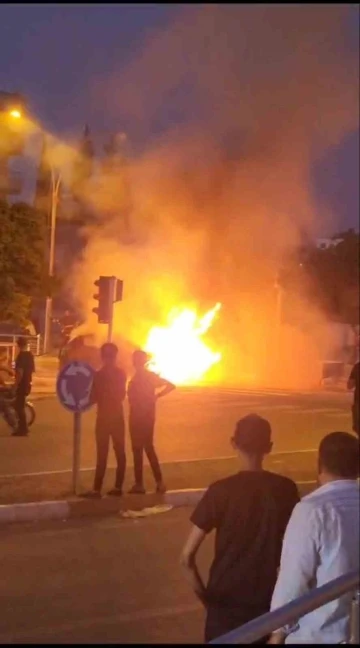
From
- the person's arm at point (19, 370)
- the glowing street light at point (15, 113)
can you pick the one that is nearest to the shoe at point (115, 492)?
the person's arm at point (19, 370)

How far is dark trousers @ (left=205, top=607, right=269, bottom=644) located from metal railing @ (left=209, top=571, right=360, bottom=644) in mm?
688

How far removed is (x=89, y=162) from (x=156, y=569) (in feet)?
67.1

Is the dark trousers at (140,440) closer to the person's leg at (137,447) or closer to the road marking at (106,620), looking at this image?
the person's leg at (137,447)

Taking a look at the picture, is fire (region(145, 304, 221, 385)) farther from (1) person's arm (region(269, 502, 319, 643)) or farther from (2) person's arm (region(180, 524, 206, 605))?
(1) person's arm (region(269, 502, 319, 643))

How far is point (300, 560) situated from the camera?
279 cm

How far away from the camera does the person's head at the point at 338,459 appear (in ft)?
9.77

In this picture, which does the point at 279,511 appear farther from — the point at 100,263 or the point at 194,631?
the point at 100,263

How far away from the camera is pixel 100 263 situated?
25.3 m

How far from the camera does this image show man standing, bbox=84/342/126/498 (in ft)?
29.3

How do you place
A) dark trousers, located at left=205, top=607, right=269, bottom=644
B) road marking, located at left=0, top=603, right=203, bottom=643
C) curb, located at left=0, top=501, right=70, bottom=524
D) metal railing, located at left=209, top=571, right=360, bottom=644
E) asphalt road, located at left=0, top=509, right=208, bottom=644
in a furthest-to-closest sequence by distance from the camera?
1. curb, located at left=0, top=501, right=70, bottom=524
2. asphalt road, located at left=0, top=509, right=208, bottom=644
3. road marking, located at left=0, top=603, right=203, bottom=643
4. dark trousers, located at left=205, top=607, right=269, bottom=644
5. metal railing, located at left=209, top=571, right=360, bottom=644

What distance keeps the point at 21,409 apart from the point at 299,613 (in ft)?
37.1

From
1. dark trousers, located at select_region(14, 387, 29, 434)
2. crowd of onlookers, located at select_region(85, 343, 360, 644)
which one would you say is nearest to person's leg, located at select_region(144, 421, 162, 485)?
dark trousers, located at select_region(14, 387, 29, 434)

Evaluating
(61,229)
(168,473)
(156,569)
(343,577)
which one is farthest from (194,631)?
(61,229)

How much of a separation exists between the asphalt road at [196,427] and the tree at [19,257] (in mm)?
3942
